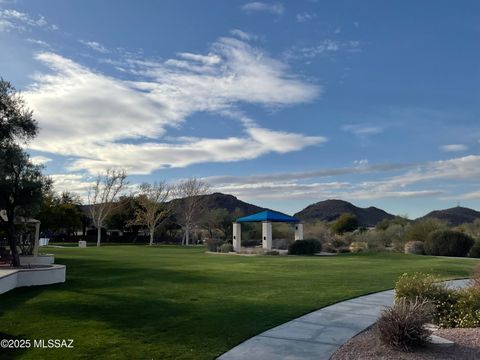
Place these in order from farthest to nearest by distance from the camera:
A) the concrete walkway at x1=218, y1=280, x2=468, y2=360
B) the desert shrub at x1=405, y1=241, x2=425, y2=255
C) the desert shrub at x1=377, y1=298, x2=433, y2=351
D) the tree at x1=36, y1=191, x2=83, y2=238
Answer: the tree at x1=36, y1=191, x2=83, y2=238
the desert shrub at x1=405, y1=241, x2=425, y2=255
the concrete walkway at x1=218, y1=280, x2=468, y2=360
the desert shrub at x1=377, y1=298, x2=433, y2=351

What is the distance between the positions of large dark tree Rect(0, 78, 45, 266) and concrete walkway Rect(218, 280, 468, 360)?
26.3ft

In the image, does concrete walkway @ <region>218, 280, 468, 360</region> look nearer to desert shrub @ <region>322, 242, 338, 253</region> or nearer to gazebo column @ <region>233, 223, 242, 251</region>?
desert shrub @ <region>322, 242, 338, 253</region>

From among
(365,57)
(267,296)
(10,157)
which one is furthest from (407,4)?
(10,157)

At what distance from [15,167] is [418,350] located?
12388 mm

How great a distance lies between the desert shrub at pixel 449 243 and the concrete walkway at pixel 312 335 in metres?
21.8

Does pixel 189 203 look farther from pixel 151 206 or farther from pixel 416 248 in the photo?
pixel 416 248

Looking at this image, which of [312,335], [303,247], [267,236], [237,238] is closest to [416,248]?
[303,247]

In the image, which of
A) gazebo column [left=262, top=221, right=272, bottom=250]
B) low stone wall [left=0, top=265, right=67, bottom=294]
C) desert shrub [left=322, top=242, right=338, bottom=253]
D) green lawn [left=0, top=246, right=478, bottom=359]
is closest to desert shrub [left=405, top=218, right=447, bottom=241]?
desert shrub [left=322, top=242, right=338, bottom=253]

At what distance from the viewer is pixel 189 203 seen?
60094 millimetres

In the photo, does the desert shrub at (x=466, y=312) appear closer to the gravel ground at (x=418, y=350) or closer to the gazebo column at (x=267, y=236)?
the gravel ground at (x=418, y=350)

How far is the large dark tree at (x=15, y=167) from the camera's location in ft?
39.3

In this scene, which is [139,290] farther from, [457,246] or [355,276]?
[457,246]

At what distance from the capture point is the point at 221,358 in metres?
5.95

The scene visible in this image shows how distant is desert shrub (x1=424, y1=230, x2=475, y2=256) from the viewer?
28891 mm
